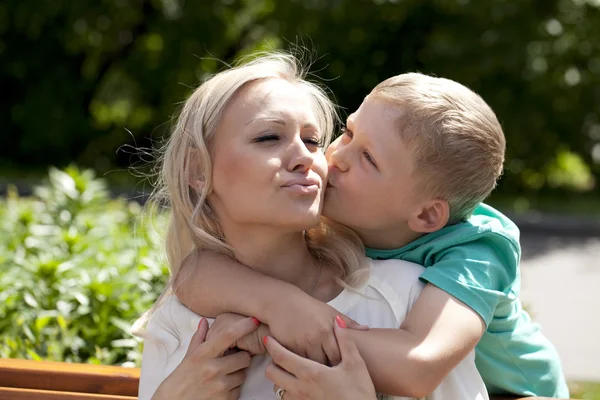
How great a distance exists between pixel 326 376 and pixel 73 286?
7.00 feet

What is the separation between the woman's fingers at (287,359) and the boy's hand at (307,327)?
27 millimetres

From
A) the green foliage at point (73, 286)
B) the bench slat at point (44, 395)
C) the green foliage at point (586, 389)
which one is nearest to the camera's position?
the bench slat at point (44, 395)

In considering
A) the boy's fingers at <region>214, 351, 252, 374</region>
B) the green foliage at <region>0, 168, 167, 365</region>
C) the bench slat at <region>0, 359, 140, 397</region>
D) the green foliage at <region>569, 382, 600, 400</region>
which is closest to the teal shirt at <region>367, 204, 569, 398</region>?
the boy's fingers at <region>214, 351, 252, 374</region>

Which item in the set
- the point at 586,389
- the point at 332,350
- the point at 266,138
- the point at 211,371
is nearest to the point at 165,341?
the point at 211,371

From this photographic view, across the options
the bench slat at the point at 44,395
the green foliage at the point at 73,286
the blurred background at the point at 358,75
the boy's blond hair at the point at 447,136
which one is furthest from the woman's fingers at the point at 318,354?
the blurred background at the point at 358,75

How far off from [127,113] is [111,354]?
37.2 ft

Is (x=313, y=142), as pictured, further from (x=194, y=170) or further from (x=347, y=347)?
(x=347, y=347)

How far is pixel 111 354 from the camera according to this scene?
11.7 ft

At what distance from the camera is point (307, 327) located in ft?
6.88

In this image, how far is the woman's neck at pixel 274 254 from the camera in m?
2.31

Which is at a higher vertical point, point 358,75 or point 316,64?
point 316,64

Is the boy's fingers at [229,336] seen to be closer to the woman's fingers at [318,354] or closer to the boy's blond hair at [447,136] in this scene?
the woman's fingers at [318,354]

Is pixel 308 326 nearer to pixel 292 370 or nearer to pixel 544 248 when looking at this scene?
pixel 292 370

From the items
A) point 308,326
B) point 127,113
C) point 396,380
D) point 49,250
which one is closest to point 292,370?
point 308,326
